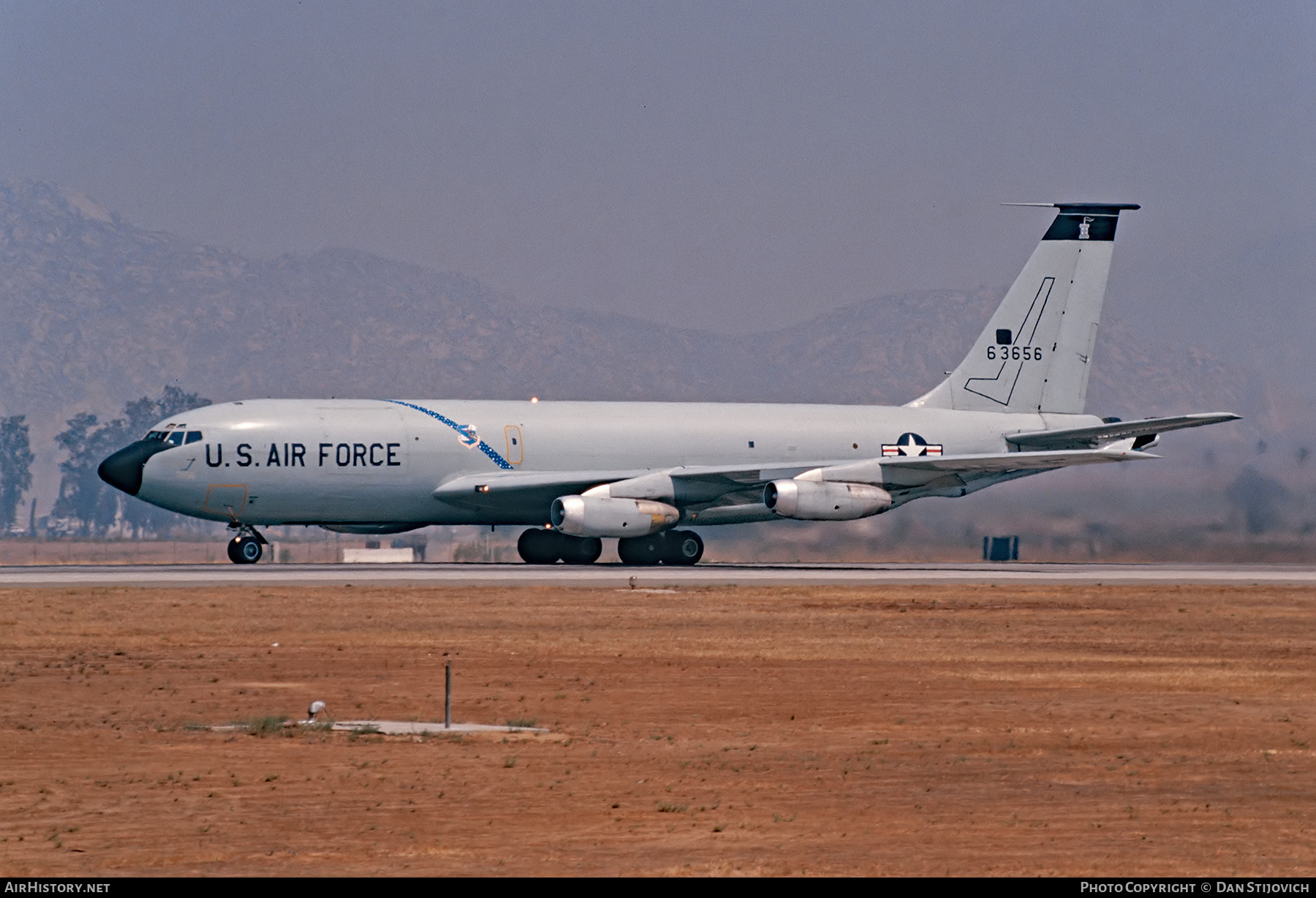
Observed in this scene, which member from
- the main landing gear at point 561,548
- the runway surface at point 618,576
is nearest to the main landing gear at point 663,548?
the runway surface at point 618,576

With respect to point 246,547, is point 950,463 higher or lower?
higher

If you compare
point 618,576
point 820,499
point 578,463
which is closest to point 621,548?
point 578,463

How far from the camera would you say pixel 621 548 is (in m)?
53.7

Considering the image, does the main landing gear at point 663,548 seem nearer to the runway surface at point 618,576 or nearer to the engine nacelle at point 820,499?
the runway surface at point 618,576

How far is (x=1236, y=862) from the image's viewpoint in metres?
14.0

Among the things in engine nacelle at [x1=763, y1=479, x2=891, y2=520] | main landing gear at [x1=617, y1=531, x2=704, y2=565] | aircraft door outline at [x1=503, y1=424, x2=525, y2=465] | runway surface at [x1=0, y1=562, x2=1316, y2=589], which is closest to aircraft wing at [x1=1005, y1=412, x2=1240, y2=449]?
runway surface at [x1=0, y1=562, x2=1316, y2=589]

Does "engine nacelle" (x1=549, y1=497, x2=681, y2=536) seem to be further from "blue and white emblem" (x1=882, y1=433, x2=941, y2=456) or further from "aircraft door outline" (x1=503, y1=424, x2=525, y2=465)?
"blue and white emblem" (x1=882, y1=433, x2=941, y2=456)

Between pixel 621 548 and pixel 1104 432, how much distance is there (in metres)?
15.1

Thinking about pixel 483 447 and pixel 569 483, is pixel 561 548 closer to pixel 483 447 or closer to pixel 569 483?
pixel 569 483

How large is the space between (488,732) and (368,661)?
24.7ft

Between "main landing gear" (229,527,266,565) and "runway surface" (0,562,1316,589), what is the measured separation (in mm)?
379

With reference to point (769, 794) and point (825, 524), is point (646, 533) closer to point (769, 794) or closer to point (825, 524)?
point (825, 524)

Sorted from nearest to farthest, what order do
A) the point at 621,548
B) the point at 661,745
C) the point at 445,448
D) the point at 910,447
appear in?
the point at 661,745
the point at 445,448
the point at 621,548
the point at 910,447

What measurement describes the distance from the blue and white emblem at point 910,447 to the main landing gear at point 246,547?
18.9 metres
